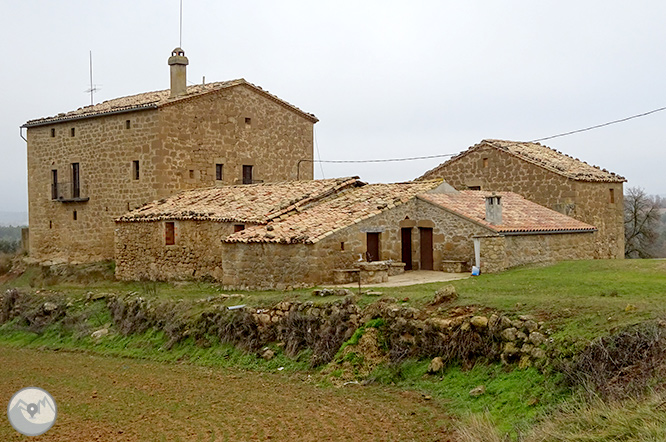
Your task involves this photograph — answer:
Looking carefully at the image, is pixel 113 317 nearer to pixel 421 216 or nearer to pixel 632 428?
pixel 421 216

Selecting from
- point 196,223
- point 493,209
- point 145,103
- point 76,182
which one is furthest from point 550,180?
point 76,182

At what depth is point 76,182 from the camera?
28625 mm

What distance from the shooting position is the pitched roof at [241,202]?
21.3m

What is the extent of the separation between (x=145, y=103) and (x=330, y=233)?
11018mm

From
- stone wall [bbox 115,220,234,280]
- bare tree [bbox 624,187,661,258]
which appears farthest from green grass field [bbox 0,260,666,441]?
bare tree [bbox 624,187,661,258]

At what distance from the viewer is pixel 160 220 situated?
23016 millimetres

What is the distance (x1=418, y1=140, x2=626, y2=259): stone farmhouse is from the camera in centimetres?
2538

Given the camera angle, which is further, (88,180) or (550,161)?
(88,180)

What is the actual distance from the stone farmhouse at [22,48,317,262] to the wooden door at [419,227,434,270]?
9.23 meters

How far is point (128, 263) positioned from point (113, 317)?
4955mm

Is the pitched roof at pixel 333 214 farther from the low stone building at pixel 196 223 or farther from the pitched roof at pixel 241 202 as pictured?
the low stone building at pixel 196 223

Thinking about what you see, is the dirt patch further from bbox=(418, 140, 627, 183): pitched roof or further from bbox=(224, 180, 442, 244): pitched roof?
bbox=(418, 140, 627, 183): pitched roof

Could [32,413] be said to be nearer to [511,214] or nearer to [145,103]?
[511,214]

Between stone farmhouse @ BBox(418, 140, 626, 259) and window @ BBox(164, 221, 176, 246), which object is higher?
stone farmhouse @ BBox(418, 140, 626, 259)
